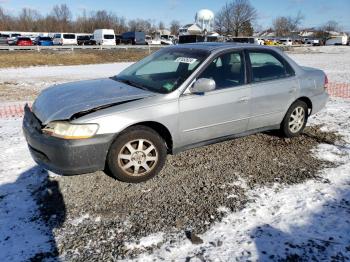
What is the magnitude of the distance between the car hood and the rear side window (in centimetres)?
172

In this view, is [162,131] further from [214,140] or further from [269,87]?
[269,87]

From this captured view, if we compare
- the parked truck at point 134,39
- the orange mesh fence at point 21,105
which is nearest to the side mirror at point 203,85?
the orange mesh fence at point 21,105

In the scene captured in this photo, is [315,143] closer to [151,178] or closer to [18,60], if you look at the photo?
[151,178]

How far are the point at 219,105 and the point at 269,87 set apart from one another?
101 cm

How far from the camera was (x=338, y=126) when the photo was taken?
6.54 meters

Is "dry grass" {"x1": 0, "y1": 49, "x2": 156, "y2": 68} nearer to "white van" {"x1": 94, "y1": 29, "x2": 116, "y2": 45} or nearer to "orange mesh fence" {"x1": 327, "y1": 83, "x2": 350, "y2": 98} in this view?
"orange mesh fence" {"x1": 327, "y1": 83, "x2": 350, "y2": 98}

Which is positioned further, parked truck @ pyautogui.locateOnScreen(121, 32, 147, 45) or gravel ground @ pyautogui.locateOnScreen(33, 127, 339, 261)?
parked truck @ pyautogui.locateOnScreen(121, 32, 147, 45)

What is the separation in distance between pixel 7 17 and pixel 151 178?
121106 mm

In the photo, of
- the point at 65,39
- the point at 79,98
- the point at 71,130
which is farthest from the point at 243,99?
the point at 65,39

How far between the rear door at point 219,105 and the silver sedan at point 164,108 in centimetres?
1

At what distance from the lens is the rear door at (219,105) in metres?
4.29

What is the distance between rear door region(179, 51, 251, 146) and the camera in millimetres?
4293

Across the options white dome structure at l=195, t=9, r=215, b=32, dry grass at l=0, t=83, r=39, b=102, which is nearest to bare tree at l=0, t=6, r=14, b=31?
white dome structure at l=195, t=9, r=215, b=32

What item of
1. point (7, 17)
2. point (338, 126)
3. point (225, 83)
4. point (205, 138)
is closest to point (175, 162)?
point (205, 138)
